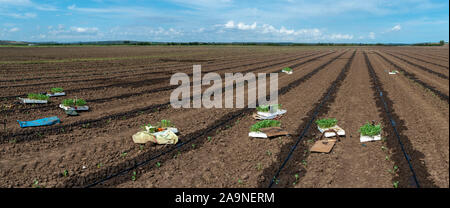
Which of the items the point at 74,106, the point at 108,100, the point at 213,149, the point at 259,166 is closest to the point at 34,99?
the point at 74,106

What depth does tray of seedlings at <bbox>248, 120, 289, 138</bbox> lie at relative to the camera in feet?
26.4

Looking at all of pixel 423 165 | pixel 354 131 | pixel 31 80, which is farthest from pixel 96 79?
pixel 423 165

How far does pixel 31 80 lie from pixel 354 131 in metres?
18.2

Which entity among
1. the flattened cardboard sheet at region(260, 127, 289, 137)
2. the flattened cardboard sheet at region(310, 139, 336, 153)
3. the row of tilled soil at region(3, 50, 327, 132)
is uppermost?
the row of tilled soil at region(3, 50, 327, 132)

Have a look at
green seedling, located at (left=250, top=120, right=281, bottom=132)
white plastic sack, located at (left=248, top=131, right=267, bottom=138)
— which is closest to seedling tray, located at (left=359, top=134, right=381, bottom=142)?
green seedling, located at (left=250, top=120, right=281, bottom=132)

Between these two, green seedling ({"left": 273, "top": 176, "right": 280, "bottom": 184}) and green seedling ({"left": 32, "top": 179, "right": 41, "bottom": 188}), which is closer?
green seedling ({"left": 32, "top": 179, "right": 41, "bottom": 188})

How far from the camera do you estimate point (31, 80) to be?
1753cm

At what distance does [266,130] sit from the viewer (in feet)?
27.2

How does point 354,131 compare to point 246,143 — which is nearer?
point 246,143

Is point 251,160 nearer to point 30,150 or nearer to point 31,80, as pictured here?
point 30,150

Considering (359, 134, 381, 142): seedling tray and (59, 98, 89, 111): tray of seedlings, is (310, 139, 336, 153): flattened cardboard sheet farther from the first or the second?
(59, 98, 89, 111): tray of seedlings

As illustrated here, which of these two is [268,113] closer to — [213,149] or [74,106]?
[213,149]

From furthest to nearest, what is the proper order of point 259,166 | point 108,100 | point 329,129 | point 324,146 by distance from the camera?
point 108,100, point 329,129, point 324,146, point 259,166

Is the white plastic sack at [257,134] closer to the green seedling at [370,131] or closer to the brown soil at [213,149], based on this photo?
the brown soil at [213,149]
